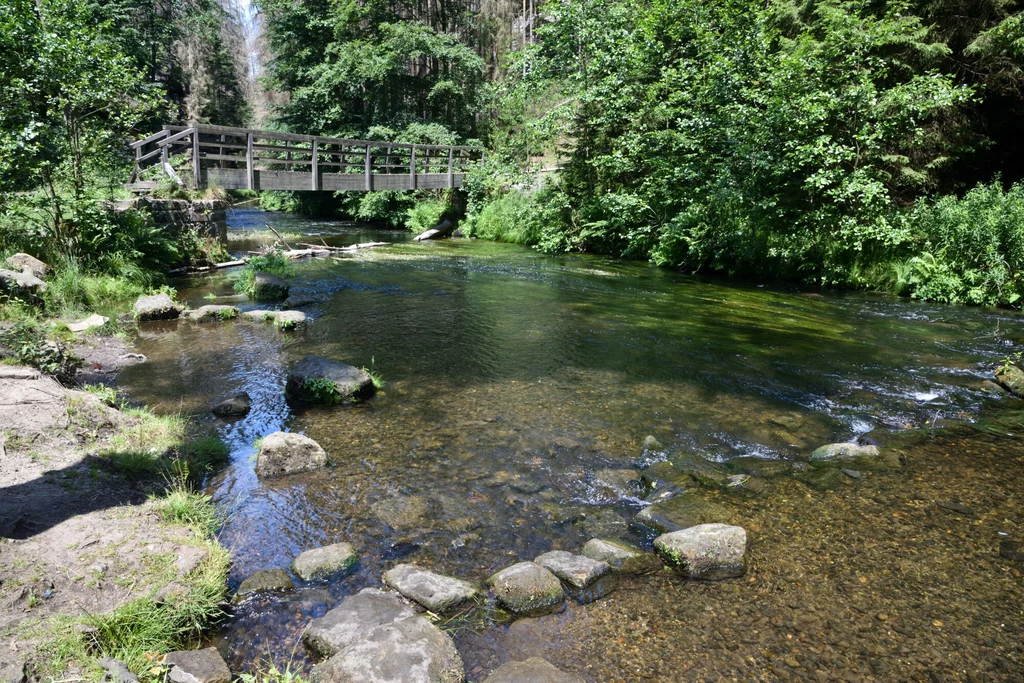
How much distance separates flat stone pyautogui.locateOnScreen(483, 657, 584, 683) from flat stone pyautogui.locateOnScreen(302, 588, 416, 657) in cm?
61

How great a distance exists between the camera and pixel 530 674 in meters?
2.91

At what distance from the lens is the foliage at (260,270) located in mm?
12000

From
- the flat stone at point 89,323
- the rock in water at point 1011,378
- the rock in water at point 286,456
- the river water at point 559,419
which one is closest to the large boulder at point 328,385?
the river water at point 559,419

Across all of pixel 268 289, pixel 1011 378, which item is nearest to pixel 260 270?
pixel 268 289

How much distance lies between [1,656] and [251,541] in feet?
4.91

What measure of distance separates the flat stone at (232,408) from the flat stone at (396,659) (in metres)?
3.75

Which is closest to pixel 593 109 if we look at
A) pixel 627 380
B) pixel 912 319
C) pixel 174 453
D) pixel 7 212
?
pixel 912 319

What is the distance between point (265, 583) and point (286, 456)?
5.03 ft

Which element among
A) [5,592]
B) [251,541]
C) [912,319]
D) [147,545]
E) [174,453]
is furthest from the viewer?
[912,319]

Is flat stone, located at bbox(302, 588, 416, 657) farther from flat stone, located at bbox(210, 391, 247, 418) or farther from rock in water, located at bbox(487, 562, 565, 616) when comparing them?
flat stone, located at bbox(210, 391, 247, 418)

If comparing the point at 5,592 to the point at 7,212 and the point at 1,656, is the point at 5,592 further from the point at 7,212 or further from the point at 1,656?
the point at 7,212

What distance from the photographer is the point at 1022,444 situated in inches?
225

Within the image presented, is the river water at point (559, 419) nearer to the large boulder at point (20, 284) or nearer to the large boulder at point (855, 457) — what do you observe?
the large boulder at point (855, 457)

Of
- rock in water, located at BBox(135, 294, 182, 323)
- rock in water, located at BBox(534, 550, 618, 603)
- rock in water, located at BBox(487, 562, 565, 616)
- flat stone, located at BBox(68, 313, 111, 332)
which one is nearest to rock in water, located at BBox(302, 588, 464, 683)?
rock in water, located at BBox(487, 562, 565, 616)
